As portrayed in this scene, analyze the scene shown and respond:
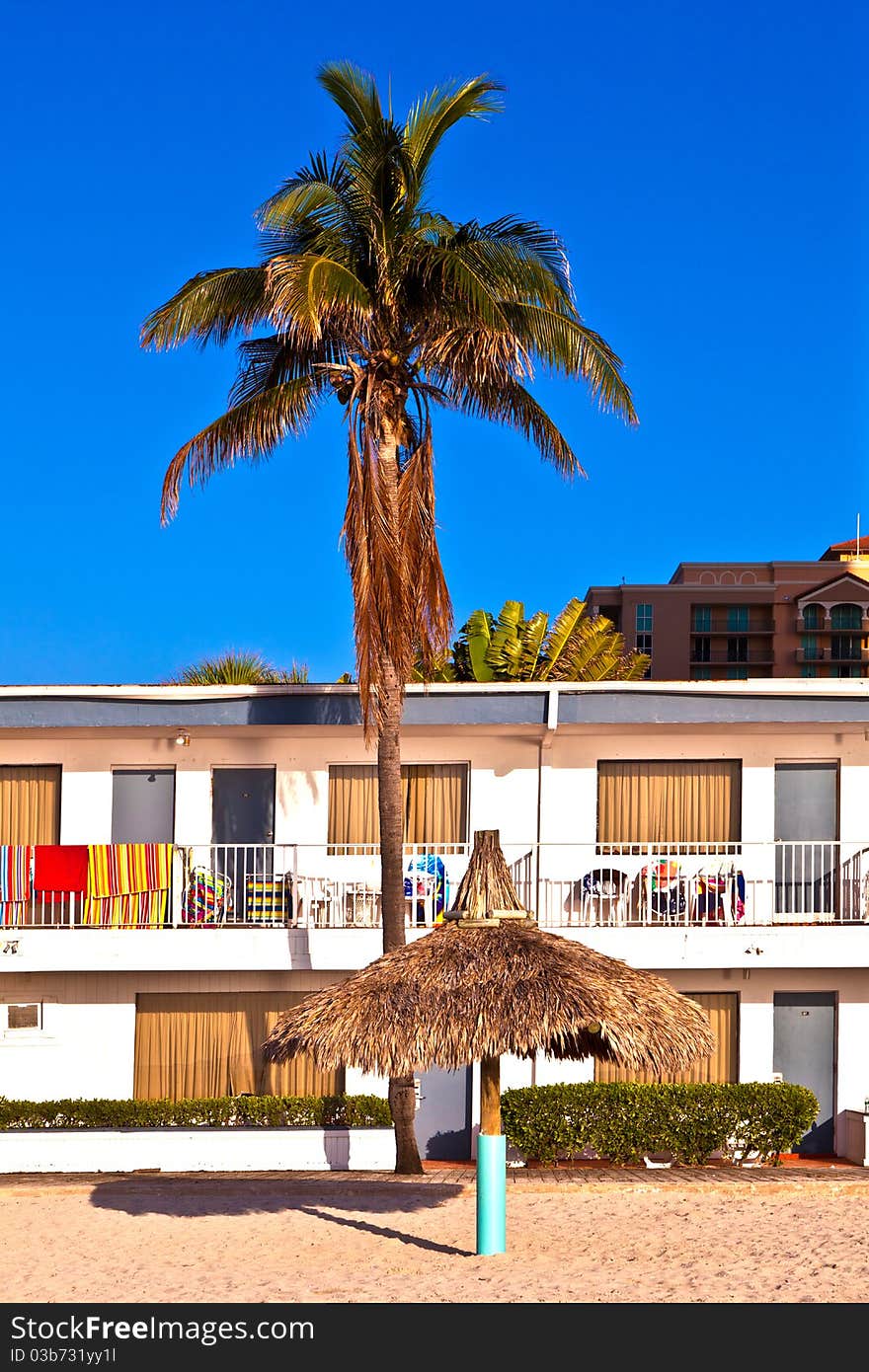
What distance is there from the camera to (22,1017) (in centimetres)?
1906

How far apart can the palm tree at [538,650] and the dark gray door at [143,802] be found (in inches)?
309

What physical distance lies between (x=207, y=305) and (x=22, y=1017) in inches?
368

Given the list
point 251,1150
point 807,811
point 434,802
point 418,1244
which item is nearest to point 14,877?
point 251,1150

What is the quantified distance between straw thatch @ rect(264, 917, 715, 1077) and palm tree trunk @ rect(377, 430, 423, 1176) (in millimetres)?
4295

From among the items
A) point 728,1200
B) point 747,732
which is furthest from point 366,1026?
point 747,732

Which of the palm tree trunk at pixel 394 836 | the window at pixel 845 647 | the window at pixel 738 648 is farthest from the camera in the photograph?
the window at pixel 738 648

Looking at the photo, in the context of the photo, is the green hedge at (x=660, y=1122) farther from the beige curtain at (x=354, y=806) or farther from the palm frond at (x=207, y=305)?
the palm frond at (x=207, y=305)

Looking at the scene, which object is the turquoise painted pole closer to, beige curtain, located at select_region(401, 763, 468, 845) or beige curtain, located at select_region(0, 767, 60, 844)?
beige curtain, located at select_region(401, 763, 468, 845)

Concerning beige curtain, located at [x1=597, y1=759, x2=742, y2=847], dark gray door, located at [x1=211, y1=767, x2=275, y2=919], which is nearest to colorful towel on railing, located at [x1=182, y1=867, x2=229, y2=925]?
dark gray door, located at [x1=211, y1=767, x2=275, y2=919]

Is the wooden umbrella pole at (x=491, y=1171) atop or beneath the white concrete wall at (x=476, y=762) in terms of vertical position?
beneath

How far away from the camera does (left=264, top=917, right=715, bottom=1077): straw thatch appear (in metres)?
11.3

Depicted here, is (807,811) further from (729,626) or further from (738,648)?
(729,626)

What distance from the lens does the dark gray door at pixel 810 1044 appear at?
18828 millimetres

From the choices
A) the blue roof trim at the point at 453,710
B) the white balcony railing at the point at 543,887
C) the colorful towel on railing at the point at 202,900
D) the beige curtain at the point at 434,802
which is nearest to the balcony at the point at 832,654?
the white balcony railing at the point at 543,887
